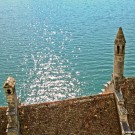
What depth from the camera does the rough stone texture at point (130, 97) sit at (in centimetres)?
3216

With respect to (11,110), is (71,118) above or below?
below

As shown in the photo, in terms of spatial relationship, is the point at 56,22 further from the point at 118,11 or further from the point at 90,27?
the point at 118,11

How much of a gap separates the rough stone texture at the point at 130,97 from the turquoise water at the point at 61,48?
33496mm

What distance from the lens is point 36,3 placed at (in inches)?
6678

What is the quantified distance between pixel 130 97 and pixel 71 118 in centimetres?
782

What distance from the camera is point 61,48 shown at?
94062 mm

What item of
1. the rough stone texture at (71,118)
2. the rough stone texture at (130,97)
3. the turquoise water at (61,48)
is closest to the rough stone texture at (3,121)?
the rough stone texture at (71,118)

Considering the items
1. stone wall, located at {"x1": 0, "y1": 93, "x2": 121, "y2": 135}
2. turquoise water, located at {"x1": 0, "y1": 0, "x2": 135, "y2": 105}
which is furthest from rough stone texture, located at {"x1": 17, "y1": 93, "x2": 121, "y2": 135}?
turquoise water, located at {"x1": 0, "y1": 0, "x2": 135, "y2": 105}

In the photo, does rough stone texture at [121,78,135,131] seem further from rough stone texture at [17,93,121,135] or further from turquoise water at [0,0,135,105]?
turquoise water at [0,0,135,105]

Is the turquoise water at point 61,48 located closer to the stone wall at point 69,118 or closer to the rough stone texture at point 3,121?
the rough stone texture at point 3,121

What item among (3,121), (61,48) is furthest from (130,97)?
(61,48)

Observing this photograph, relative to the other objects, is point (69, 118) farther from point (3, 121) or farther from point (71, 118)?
point (3, 121)

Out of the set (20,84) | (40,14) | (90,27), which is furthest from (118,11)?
(20,84)

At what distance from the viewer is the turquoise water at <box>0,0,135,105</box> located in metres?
71.5
